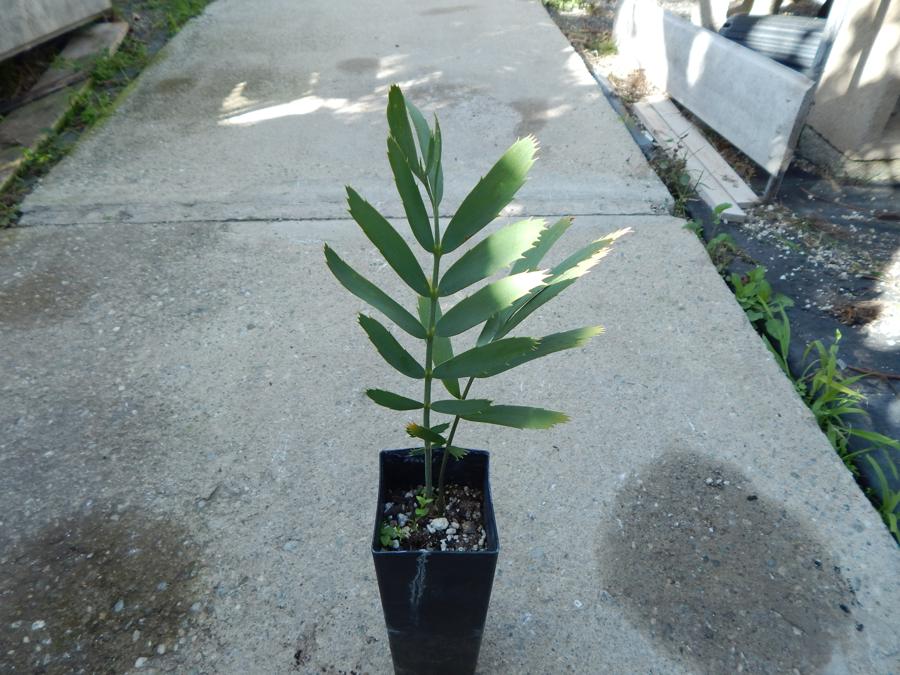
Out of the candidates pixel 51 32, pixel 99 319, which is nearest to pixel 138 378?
pixel 99 319

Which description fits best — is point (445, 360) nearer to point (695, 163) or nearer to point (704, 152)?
point (695, 163)

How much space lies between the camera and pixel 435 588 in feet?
4.14

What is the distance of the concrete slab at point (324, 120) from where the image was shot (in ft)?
10.8

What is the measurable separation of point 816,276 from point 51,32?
513cm

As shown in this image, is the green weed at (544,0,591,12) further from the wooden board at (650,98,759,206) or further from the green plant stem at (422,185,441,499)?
the green plant stem at (422,185,441,499)

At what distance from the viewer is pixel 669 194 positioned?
331 cm

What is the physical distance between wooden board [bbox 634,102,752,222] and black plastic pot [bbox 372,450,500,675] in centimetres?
255

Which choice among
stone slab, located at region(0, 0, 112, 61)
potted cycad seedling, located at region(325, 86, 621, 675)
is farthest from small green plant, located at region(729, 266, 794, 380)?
stone slab, located at region(0, 0, 112, 61)

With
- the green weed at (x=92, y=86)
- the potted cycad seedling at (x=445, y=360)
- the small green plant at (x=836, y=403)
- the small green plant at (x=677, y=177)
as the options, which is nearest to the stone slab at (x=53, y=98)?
the green weed at (x=92, y=86)

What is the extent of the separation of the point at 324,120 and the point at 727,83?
248 cm

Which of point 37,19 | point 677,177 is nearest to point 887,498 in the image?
point 677,177

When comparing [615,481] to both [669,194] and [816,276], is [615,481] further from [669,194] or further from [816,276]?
[669,194]

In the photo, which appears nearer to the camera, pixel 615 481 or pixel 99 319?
pixel 615 481

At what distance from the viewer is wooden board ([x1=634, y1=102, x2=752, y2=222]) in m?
3.29
